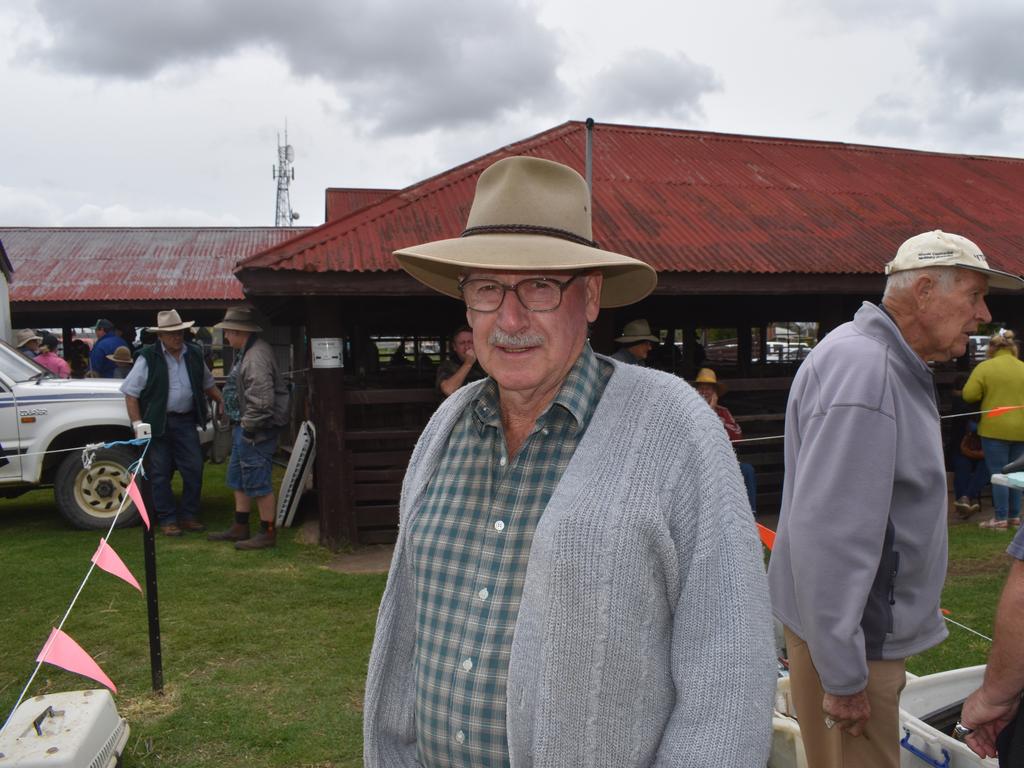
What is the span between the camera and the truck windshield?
8016 millimetres

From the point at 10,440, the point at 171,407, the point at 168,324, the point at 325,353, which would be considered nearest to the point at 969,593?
the point at 325,353

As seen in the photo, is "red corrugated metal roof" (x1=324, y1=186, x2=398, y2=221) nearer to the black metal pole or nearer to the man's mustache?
the black metal pole

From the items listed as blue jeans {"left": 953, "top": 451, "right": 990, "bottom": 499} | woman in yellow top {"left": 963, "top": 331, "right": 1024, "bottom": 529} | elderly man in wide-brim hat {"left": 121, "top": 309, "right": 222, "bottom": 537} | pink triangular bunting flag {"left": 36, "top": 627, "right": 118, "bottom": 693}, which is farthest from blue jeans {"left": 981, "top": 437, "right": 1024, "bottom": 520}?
elderly man in wide-brim hat {"left": 121, "top": 309, "right": 222, "bottom": 537}

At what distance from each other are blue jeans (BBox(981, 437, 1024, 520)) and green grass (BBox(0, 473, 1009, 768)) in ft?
0.98

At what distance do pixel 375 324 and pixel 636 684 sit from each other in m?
9.72

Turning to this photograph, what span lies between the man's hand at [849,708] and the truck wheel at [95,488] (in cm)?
718

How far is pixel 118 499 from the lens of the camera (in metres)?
7.95

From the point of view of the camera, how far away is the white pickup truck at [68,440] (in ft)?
25.5

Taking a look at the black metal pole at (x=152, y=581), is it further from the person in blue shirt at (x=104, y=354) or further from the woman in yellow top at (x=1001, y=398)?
the person in blue shirt at (x=104, y=354)

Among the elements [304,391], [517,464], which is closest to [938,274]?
[517,464]

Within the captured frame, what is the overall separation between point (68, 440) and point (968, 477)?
9324 millimetres

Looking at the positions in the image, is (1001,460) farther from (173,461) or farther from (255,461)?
(173,461)

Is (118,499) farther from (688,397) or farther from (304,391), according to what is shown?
(688,397)

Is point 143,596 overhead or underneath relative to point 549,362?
underneath
